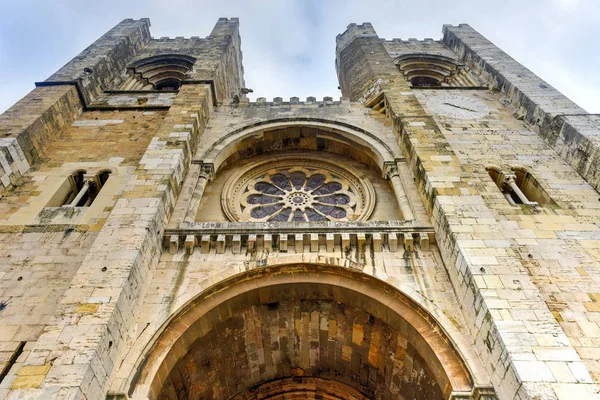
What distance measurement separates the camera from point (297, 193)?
8.98 meters

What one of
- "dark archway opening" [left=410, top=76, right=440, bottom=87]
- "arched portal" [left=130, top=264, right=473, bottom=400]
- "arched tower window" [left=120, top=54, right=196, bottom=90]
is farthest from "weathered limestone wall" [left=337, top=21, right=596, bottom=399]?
"arched tower window" [left=120, top=54, right=196, bottom=90]

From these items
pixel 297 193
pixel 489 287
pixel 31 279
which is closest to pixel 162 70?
pixel 297 193

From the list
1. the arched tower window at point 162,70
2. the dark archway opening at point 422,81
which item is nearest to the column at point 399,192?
the dark archway opening at point 422,81

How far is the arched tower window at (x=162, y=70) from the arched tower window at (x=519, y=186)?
1057 centimetres

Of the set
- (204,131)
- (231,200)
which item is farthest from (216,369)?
(204,131)

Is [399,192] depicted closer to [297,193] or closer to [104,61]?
[297,193]

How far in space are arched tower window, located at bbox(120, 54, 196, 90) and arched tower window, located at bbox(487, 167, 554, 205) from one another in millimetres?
10567

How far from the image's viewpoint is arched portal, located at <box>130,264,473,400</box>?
17.3 feet

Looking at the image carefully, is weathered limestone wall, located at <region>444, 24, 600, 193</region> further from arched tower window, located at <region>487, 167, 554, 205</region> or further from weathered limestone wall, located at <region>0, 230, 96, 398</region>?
weathered limestone wall, located at <region>0, 230, 96, 398</region>

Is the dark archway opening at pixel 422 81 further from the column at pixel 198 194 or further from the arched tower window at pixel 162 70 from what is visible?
the column at pixel 198 194

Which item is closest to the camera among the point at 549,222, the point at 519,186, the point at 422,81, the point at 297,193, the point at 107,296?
the point at 107,296

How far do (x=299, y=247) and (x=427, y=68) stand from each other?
1148 centimetres

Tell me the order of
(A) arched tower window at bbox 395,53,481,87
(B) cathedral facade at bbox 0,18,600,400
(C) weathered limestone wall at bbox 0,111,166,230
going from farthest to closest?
1. (A) arched tower window at bbox 395,53,481,87
2. (C) weathered limestone wall at bbox 0,111,166,230
3. (B) cathedral facade at bbox 0,18,600,400

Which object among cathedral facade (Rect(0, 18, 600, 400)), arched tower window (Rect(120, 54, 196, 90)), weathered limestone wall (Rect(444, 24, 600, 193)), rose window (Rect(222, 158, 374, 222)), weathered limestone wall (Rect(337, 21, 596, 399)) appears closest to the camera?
weathered limestone wall (Rect(337, 21, 596, 399))
